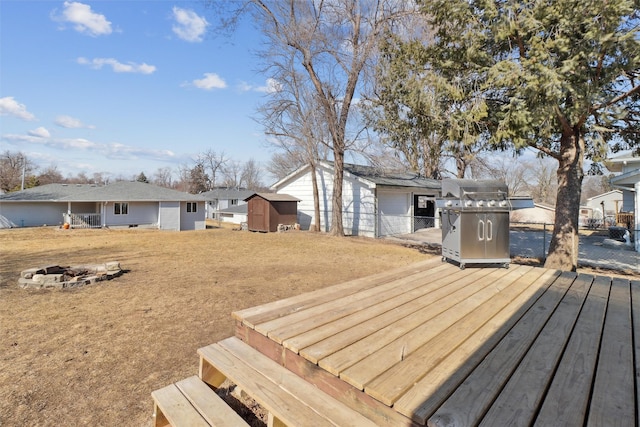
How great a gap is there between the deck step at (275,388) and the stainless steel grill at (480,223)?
9.50 ft

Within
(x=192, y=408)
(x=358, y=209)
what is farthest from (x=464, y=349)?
(x=358, y=209)

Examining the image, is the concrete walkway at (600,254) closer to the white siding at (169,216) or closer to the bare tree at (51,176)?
the white siding at (169,216)

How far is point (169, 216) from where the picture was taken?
24781 mm

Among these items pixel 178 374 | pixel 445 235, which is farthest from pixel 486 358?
pixel 445 235

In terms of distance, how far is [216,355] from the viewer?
2.21 m

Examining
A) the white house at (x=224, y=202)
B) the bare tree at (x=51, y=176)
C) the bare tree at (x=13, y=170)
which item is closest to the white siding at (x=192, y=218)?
the white house at (x=224, y=202)

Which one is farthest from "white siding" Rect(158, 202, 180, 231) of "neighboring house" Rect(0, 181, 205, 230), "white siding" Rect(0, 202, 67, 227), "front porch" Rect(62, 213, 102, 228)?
"white siding" Rect(0, 202, 67, 227)

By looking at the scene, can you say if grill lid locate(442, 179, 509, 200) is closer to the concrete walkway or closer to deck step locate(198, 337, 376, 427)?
deck step locate(198, 337, 376, 427)

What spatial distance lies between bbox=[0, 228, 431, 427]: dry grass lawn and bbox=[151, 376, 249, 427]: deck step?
0.47 m

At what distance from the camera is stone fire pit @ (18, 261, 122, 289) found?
5824mm

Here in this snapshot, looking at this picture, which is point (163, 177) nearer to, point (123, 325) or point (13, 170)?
point (13, 170)

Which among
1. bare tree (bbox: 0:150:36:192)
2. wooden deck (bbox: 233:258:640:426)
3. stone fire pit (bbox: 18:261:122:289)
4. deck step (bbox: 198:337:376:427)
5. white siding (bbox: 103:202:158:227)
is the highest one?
bare tree (bbox: 0:150:36:192)

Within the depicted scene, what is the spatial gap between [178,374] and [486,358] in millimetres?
2594

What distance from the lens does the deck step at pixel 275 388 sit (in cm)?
146
